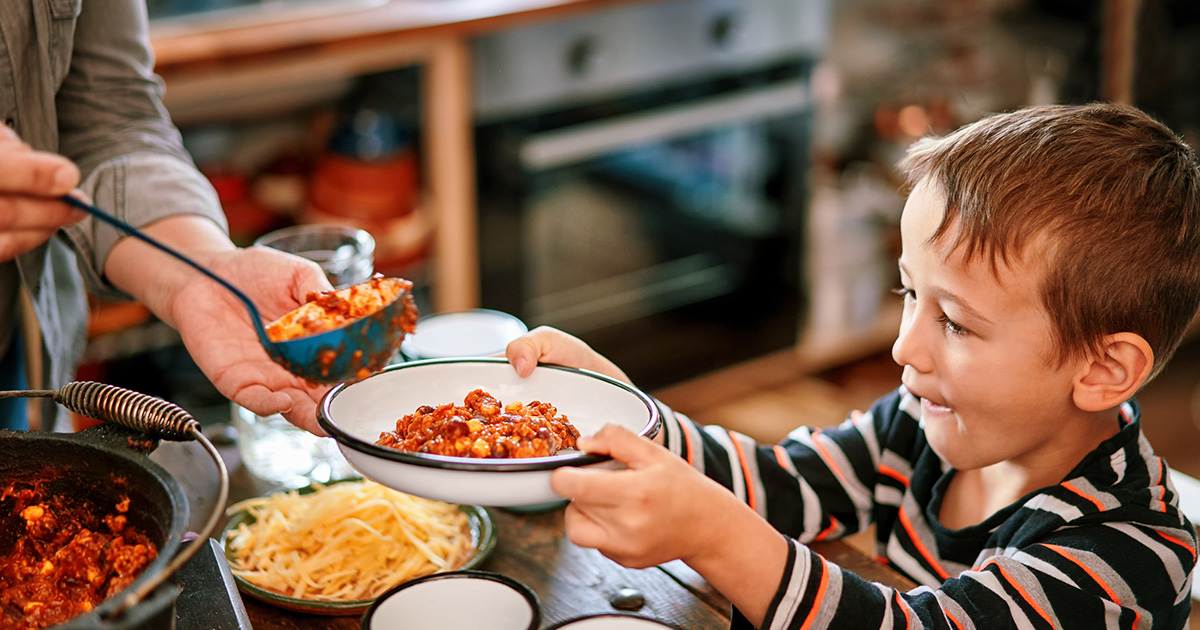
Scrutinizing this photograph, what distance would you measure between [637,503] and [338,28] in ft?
5.37

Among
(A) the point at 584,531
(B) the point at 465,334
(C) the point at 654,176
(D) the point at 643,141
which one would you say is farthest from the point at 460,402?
(C) the point at 654,176

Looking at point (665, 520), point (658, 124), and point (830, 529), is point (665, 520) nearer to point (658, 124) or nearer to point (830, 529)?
point (830, 529)

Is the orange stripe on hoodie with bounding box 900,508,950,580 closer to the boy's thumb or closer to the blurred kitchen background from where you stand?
the boy's thumb

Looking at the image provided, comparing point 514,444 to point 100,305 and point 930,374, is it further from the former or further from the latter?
point 100,305

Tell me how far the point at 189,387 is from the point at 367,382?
153 centimetres

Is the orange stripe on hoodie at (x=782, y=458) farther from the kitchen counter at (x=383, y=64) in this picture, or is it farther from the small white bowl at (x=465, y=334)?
the kitchen counter at (x=383, y=64)

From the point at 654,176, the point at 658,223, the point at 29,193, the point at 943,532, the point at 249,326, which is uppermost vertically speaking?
the point at 29,193

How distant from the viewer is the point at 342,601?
98cm

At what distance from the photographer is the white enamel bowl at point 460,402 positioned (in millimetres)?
846

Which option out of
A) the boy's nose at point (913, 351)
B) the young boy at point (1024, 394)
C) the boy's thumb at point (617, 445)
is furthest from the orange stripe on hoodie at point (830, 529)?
the boy's thumb at point (617, 445)

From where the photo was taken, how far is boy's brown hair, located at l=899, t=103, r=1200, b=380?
1032 mm

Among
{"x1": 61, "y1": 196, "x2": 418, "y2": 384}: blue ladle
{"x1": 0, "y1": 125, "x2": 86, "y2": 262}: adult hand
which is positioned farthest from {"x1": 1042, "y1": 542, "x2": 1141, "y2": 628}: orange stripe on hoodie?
{"x1": 0, "y1": 125, "x2": 86, "y2": 262}: adult hand

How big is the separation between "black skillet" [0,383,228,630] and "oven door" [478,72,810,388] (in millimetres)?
1654

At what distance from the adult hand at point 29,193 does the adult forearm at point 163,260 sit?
27cm
